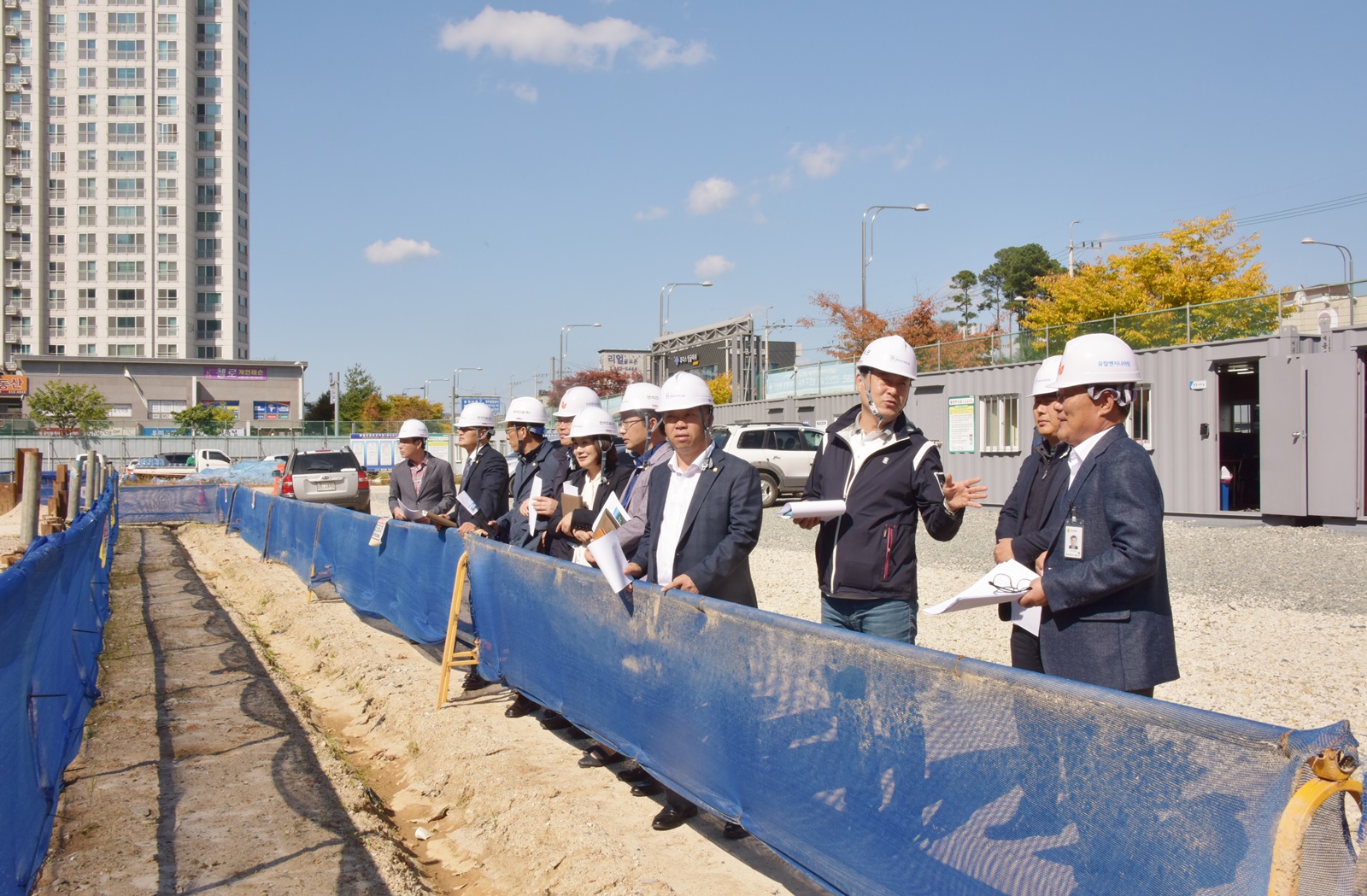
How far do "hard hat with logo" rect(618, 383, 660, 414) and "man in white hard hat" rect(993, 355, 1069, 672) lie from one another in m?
2.55

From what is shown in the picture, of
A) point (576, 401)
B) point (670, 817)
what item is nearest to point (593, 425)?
point (576, 401)

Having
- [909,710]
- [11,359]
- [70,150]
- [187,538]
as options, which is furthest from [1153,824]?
[70,150]

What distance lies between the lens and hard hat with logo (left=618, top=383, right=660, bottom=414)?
254 inches

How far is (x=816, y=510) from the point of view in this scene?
3896 millimetres

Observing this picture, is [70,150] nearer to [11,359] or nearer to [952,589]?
[11,359]

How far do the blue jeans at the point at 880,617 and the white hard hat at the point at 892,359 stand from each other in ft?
3.03

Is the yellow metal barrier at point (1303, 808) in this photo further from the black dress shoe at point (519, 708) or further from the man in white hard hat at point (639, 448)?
the black dress shoe at point (519, 708)

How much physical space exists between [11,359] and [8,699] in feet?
277

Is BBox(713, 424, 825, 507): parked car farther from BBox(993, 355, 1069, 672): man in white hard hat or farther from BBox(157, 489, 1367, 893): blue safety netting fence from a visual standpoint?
BBox(993, 355, 1069, 672): man in white hard hat

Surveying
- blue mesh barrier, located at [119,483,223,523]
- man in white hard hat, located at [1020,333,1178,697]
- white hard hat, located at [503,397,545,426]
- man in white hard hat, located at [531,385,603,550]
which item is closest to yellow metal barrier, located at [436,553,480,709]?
man in white hard hat, located at [531,385,603,550]

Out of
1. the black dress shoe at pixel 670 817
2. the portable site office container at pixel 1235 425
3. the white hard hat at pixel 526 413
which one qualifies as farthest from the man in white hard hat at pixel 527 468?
the portable site office container at pixel 1235 425

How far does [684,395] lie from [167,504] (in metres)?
24.3

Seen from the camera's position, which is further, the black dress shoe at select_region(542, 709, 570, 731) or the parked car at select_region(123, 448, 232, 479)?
the parked car at select_region(123, 448, 232, 479)

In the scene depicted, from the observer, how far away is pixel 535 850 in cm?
438
